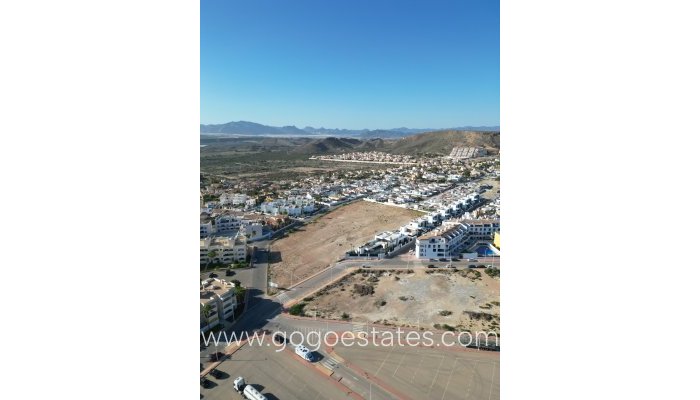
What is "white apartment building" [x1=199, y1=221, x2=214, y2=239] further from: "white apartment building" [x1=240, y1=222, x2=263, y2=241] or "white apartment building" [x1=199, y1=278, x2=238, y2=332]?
"white apartment building" [x1=199, y1=278, x2=238, y2=332]

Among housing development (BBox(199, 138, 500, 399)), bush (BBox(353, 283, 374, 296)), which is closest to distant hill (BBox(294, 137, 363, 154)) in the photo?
housing development (BBox(199, 138, 500, 399))

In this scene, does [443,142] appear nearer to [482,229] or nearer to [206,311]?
[482,229]

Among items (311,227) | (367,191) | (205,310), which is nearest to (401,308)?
(205,310)

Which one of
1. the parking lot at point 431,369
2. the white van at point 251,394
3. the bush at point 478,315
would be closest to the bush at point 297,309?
the parking lot at point 431,369

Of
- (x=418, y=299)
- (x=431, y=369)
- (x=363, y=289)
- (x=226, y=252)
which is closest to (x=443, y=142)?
(x=226, y=252)

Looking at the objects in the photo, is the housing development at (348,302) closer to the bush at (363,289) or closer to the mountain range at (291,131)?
the bush at (363,289)
